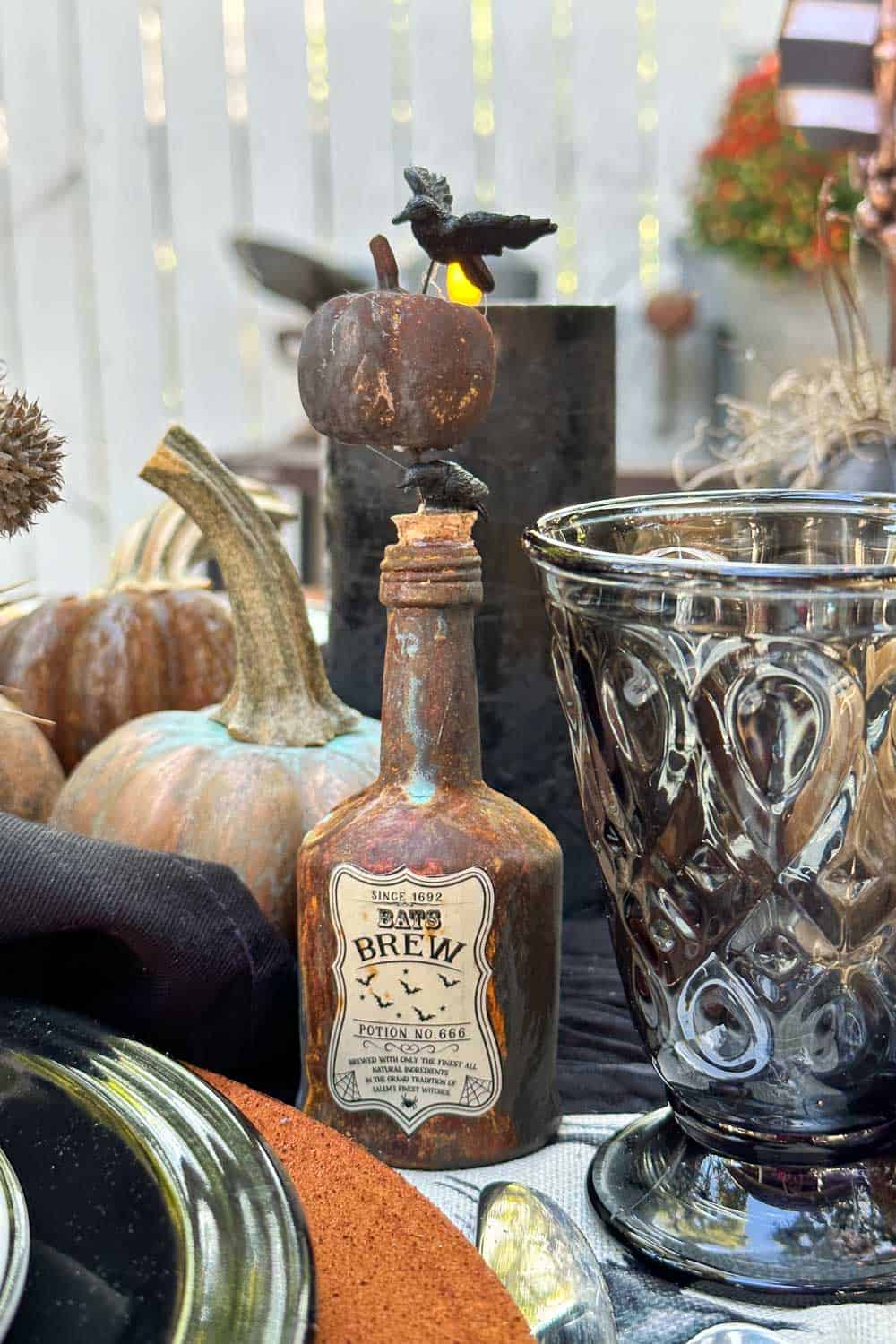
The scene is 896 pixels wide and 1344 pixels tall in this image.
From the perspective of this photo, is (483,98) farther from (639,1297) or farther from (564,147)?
(639,1297)

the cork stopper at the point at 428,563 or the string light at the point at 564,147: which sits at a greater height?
the string light at the point at 564,147

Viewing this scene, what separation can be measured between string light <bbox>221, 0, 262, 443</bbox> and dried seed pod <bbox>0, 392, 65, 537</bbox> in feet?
8.31

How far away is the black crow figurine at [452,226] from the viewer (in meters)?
0.41

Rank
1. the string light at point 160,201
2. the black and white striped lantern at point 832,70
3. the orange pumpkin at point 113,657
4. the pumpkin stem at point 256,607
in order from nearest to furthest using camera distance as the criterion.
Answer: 1. the pumpkin stem at point 256,607
2. the orange pumpkin at point 113,657
3. the black and white striped lantern at point 832,70
4. the string light at point 160,201

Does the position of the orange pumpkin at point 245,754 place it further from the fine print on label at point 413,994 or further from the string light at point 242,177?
the string light at point 242,177

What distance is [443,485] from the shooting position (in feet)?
1.39

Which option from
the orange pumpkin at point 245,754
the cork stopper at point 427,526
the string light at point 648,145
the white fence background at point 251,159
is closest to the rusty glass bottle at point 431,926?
the cork stopper at point 427,526

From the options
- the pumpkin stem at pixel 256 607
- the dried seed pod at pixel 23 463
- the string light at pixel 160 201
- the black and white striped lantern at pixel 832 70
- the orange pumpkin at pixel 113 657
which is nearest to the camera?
the dried seed pod at pixel 23 463

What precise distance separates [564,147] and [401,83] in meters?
0.34

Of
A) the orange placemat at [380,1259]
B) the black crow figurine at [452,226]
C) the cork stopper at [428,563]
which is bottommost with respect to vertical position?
the orange placemat at [380,1259]

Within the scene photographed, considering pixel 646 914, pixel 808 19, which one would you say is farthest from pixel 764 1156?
pixel 808 19

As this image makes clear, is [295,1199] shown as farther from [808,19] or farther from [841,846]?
[808,19]

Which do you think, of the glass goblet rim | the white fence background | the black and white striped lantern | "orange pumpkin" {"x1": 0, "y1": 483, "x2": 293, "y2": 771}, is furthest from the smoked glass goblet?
the white fence background

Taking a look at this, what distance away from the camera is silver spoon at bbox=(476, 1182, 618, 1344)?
32 centimetres
